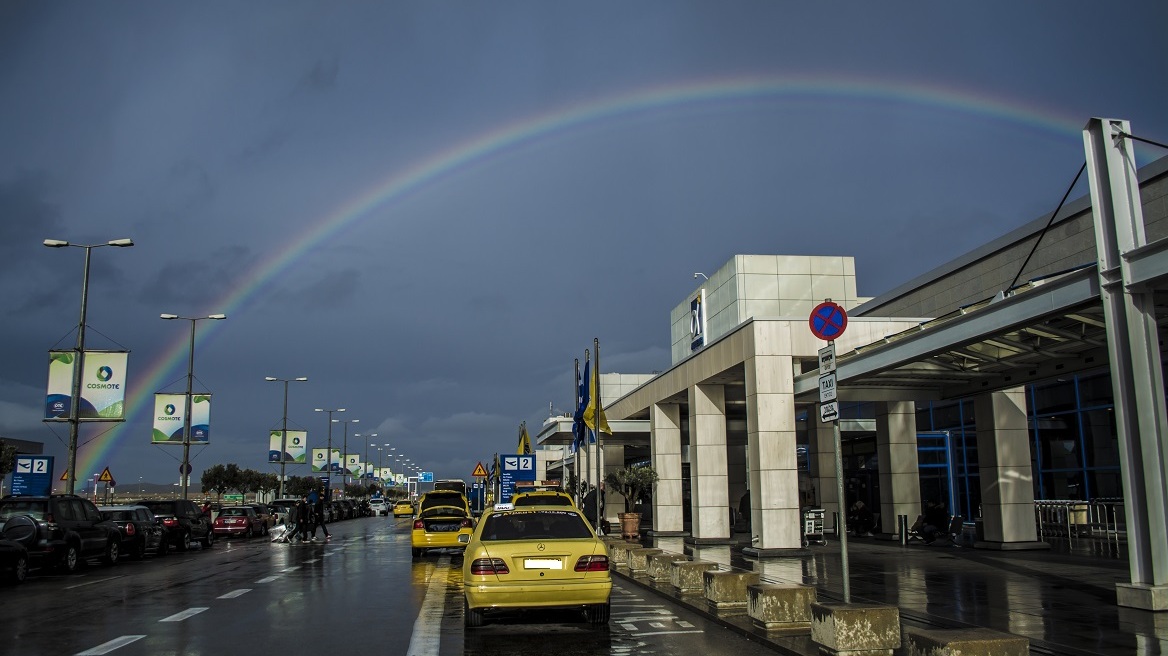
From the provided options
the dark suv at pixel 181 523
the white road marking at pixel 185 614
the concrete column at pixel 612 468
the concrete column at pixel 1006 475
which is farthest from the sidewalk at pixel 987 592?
the concrete column at pixel 612 468

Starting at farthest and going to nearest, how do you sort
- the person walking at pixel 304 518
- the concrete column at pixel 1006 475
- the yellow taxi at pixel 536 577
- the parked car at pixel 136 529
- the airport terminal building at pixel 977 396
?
the person walking at pixel 304 518 < the parked car at pixel 136 529 < the concrete column at pixel 1006 475 < the airport terminal building at pixel 977 396 < the yellow taxi at pixel 536 577

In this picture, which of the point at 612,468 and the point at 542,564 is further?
the point at 612,468

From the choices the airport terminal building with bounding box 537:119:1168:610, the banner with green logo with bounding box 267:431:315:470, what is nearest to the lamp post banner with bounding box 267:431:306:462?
the banner with green logo with bounding box 267:431:315:470

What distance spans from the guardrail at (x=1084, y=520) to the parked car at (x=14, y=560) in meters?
27.1

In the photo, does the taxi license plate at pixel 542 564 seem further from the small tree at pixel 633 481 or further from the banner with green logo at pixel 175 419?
the banner with green logo at pixel 175 419

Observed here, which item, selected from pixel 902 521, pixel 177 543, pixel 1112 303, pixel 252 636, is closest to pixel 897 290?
pixel 902 521

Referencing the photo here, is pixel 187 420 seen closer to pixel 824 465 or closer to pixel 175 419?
pixel 175 419

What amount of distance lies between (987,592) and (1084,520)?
16.6 meters

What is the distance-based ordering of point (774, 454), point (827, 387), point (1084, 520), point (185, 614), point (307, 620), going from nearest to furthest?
point (827, 387) → point (307, 620) → point (185, 614) → point (774, 454) → point (1084, 520)

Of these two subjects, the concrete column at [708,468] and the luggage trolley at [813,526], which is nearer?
the luggage trolley at [813,526]

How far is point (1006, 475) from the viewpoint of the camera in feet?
76.5

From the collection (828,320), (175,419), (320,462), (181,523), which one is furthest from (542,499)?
(320,462)

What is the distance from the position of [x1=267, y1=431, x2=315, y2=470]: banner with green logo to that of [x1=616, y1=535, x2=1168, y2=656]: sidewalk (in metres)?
46.4

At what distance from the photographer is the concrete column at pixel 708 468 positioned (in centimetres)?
2855
